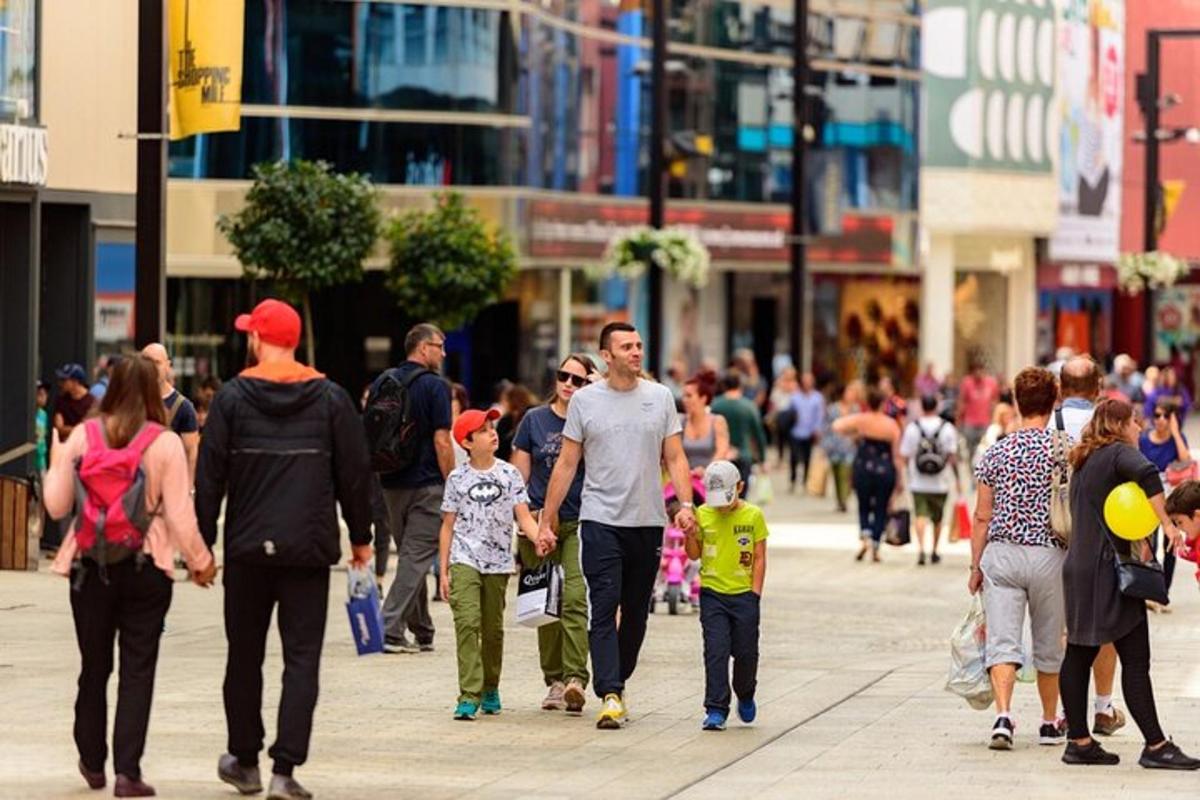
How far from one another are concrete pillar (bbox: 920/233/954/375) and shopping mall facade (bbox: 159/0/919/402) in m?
0.41

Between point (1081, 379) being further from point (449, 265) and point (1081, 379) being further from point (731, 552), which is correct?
point (449, 265)

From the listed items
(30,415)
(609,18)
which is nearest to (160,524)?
(30,415)

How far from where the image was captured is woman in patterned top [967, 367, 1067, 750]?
12711 millimetres

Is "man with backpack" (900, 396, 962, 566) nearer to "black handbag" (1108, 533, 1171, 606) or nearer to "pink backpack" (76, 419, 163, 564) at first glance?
"black handbag" (1108, 533, 1171, 606)

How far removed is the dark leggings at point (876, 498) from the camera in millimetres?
26219

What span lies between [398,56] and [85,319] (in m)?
18.0

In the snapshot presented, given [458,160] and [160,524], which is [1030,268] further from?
[160,524]

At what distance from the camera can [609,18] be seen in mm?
48750

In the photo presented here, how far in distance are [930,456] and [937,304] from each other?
36165 mm

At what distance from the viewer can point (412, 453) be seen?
653 inches

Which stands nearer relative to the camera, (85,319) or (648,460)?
(648,460)

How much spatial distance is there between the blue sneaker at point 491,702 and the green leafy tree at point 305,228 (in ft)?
71.1

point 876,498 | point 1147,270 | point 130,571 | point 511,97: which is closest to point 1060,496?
point 130,571

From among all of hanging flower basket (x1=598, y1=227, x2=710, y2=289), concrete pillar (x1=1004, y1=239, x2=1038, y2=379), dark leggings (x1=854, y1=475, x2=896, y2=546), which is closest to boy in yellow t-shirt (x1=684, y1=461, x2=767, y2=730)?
dark leggings (x1=854, y1=475, x2=896, y2=546)
